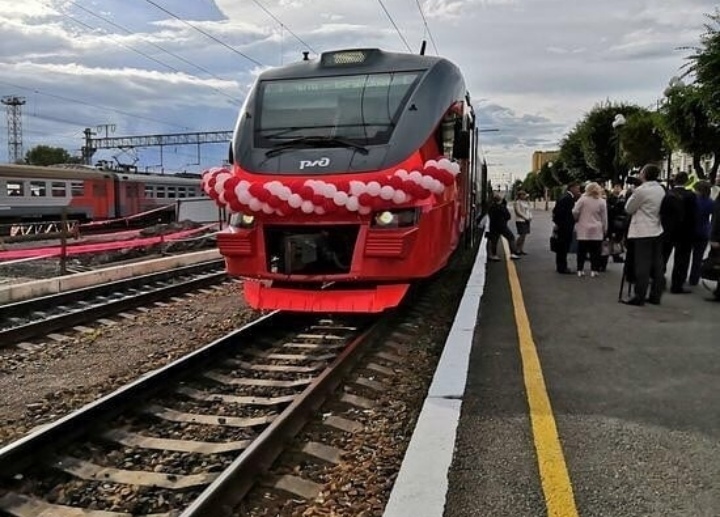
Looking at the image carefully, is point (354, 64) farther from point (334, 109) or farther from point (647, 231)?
point (647, 231)

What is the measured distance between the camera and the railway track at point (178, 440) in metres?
3.73

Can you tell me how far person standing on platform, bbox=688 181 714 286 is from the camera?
31.9 feet

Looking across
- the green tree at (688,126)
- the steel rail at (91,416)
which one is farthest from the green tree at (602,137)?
the steel rail at (91,416)

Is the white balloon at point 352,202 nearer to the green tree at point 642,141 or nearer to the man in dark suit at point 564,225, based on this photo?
the man in dark suit at point 564,225

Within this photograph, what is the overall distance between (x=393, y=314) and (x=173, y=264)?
26.0 ft

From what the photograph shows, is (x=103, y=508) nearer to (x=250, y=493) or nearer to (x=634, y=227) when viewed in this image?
(x=250, y=493)

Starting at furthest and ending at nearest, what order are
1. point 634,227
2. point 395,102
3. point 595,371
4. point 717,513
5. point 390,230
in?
point 634,227 < point 395,102 < point 390,230 < point 595,371 < point 717,513

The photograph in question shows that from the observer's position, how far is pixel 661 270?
8.64 meters

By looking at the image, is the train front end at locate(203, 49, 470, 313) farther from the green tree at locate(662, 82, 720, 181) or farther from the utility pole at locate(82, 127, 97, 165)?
the utility pole at locate(82, 127, 97, 165)

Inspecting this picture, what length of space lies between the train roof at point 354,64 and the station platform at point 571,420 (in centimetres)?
297

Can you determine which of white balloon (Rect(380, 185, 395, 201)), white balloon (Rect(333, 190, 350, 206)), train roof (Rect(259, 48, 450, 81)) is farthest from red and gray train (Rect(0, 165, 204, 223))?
white balloon (Rect(380, 185, 395, 201))

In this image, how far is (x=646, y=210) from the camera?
8.52 m

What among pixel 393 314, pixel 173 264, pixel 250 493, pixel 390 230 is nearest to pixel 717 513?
pixel 250 493

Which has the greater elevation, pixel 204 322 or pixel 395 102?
pixel 395 102
